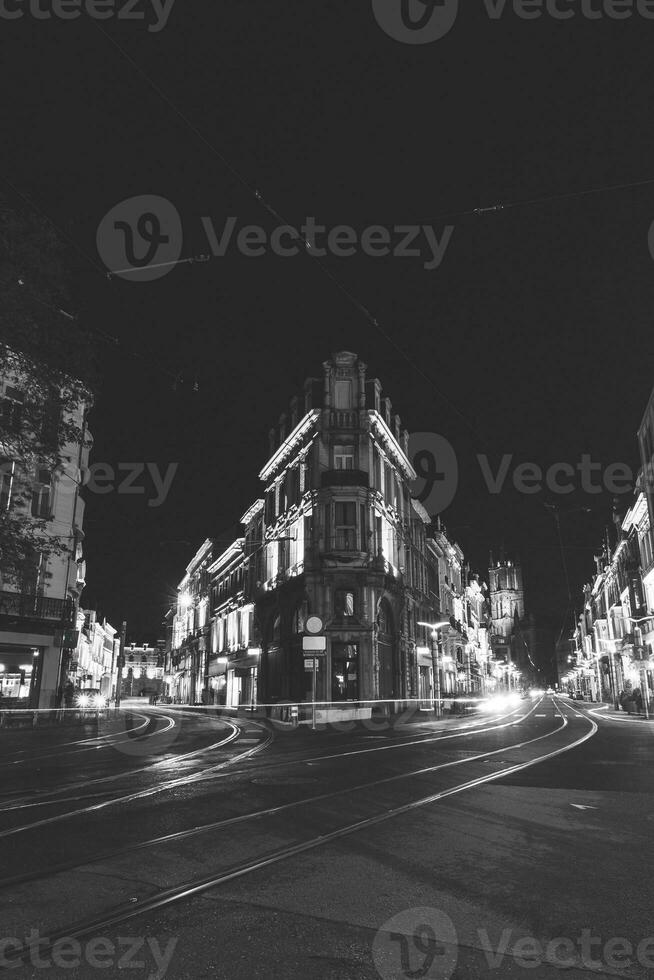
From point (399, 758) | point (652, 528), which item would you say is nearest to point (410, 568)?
point (652, 528)

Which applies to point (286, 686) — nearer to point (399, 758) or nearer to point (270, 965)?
point (399, 758)

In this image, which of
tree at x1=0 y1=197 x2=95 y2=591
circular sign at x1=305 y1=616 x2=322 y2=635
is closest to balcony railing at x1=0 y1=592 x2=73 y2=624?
circular sign at x1=305 y1=616 x2=322 y2=635

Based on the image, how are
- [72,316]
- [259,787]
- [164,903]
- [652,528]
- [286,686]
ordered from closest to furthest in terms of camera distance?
[164,903], [259,787], [72,316], [286,686], [652,528]

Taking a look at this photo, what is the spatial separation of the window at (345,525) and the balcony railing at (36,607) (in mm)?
14745

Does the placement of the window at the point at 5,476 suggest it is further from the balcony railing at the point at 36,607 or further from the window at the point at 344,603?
the window at the point at 344,603

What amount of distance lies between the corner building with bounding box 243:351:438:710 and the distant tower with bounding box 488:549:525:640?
135 m

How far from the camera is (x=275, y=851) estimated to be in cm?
554

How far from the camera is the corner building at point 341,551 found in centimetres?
3356

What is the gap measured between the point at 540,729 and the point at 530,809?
55.4ft

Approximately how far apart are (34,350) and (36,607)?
2034 cm

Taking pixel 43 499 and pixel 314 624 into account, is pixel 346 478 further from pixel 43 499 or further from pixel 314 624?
pixel 43 499

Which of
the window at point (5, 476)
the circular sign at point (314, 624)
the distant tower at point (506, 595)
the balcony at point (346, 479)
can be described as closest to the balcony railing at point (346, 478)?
the balcony at point (346, 479)

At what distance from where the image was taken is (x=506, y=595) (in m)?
174

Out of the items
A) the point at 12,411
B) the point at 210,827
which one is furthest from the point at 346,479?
the point at 210,827
